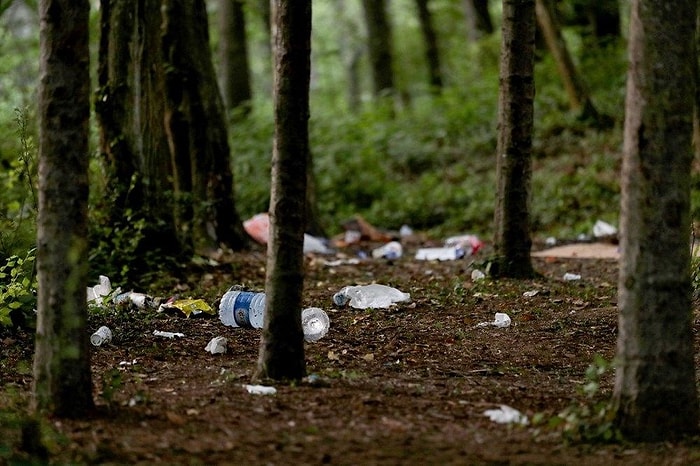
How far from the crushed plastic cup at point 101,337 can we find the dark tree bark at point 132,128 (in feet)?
8.17

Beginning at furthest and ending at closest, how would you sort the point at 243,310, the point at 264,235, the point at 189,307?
the point at 264,235 → the point at 189,307 → the point at 243,310

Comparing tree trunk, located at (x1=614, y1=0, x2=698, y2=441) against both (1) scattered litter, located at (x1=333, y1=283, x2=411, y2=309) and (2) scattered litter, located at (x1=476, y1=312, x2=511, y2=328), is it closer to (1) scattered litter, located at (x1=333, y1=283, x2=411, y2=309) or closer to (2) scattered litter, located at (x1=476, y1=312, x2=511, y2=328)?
(2) scattered litter, located at (x1=476, y1=312, x2=511, y2=328)

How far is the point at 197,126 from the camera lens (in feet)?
35.4

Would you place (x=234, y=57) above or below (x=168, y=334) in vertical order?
above

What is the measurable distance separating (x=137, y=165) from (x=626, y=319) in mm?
6121

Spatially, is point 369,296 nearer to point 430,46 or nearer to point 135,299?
point 135,299

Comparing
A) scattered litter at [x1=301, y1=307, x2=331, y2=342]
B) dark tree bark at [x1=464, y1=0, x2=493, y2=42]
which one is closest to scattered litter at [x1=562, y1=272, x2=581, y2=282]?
scattered litter at [x1=301, y1=307, x2=331, y2=342]

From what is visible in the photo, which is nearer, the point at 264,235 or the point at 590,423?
the point at 590,423

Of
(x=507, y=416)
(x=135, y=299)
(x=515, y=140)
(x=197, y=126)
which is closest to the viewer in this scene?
(x=507, y=416)

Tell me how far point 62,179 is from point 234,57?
51.9 feet

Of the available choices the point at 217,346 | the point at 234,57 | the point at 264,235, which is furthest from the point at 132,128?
the point at 234,57

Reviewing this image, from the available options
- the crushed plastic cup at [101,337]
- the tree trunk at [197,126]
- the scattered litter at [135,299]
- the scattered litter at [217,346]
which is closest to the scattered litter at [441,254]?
the tree trunk at [197,126]

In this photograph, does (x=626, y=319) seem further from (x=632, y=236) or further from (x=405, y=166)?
(x=405, y=166)

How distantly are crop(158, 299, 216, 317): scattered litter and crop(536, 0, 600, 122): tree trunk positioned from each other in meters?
11.8
